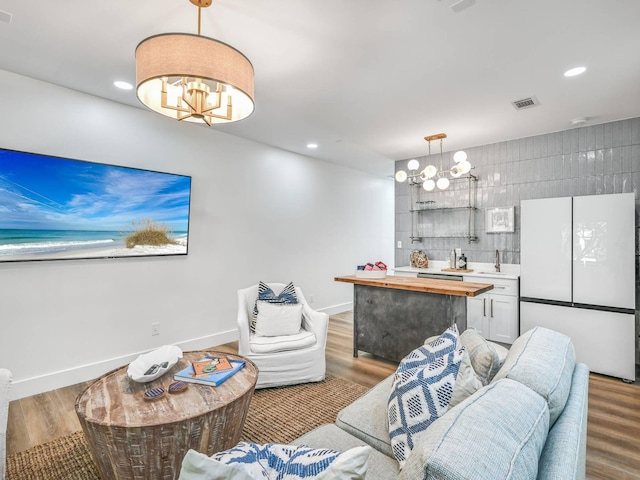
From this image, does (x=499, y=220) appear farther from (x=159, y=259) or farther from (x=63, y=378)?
(x=63, y=378)

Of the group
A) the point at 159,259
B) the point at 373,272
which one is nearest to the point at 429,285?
the point at 373,272

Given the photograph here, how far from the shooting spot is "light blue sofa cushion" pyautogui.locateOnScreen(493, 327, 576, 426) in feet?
3.66

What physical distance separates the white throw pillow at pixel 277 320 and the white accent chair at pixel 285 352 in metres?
0.05

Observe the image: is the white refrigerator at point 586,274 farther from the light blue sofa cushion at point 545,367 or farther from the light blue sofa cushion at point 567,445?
the light blue sofa cushion at point 567,445

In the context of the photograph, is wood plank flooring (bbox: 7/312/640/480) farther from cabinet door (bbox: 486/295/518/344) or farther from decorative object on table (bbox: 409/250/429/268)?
decorative object on table (bbox: 409/250/429/268)

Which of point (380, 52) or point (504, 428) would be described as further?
point (380, 52)

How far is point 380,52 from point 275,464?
2.54m

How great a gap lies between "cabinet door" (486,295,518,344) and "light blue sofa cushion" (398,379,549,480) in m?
3.43

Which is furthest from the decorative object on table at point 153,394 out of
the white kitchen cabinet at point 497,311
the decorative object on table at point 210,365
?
the white kitchen cabinet at point 497,311

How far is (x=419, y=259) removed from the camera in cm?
520

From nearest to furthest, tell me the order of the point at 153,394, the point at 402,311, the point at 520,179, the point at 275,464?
the point at 275,464, the point at 153,394, the point at 402,311, the point at 520,179

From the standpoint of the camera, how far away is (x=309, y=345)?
3074 mm

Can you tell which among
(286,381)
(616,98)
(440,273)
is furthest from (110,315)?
(616,98)

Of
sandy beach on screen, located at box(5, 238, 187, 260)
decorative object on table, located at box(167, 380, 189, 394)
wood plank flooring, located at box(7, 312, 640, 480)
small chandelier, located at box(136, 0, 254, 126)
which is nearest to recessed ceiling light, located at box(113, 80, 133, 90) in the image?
small chandelier, located at box(136, 0, 254, 126)
